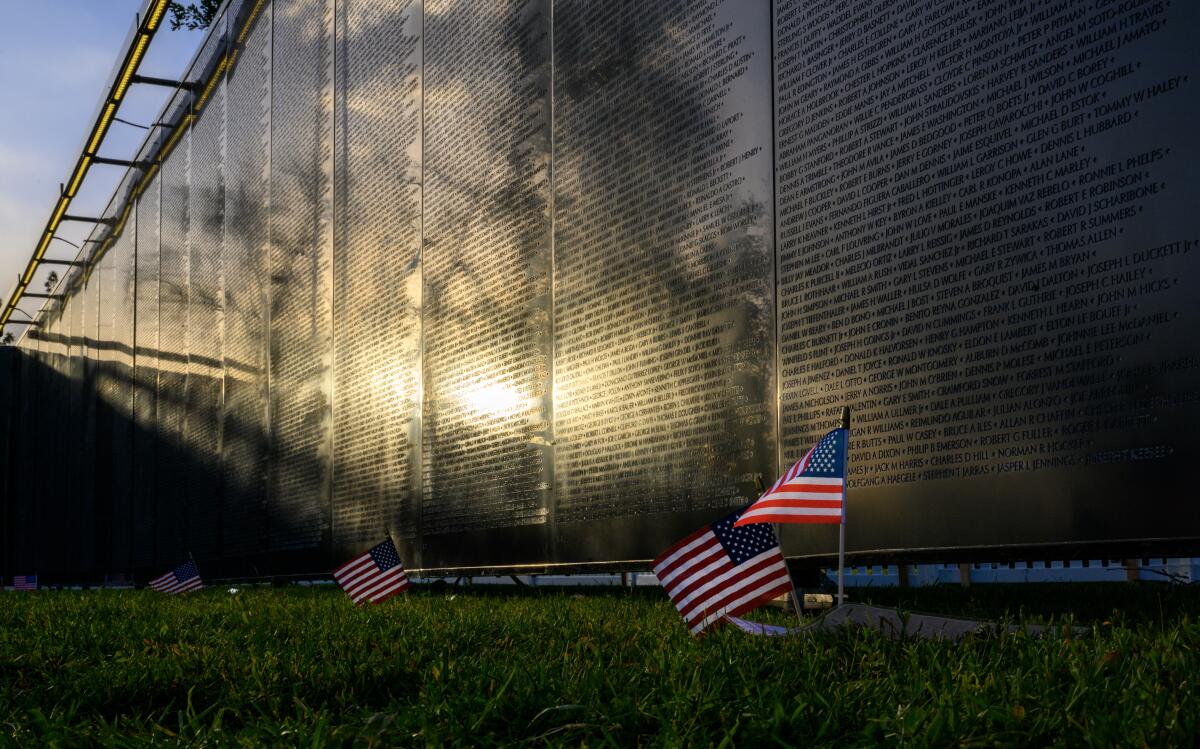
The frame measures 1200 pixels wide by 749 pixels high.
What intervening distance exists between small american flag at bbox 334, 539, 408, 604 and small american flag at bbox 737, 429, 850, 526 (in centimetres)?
489

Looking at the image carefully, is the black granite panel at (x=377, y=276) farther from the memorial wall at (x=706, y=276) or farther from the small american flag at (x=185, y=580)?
the small american flag at (x=185, y=580)

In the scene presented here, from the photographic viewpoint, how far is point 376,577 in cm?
953

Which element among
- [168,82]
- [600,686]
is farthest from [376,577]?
[168,82]

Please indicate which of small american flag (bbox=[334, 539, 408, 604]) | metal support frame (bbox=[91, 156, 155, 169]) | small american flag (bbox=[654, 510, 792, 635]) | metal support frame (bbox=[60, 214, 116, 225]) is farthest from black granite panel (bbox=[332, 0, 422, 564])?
metal support frame (bbox=[60, 214, 116, 225])

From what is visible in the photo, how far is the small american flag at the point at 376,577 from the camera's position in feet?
31.0

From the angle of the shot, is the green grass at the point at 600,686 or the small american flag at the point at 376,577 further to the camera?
the small american flag at the point at 376,577

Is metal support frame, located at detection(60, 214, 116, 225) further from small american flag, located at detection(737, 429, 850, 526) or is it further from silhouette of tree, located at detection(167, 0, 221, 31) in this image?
small american flag, located at detection(737, 429, 850, 526)

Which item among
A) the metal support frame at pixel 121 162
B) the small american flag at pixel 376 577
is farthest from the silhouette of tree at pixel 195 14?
the small american flag at pixel 376 577

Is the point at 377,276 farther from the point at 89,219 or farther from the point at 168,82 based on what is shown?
the point at 89,219

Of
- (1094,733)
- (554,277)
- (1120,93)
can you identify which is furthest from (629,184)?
(1094,733)

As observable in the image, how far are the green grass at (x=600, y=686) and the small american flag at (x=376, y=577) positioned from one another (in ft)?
10.6

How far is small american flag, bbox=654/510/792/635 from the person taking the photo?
5.04 metres

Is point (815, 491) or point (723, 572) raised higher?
point (815, 491)

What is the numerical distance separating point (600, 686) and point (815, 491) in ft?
6.58
